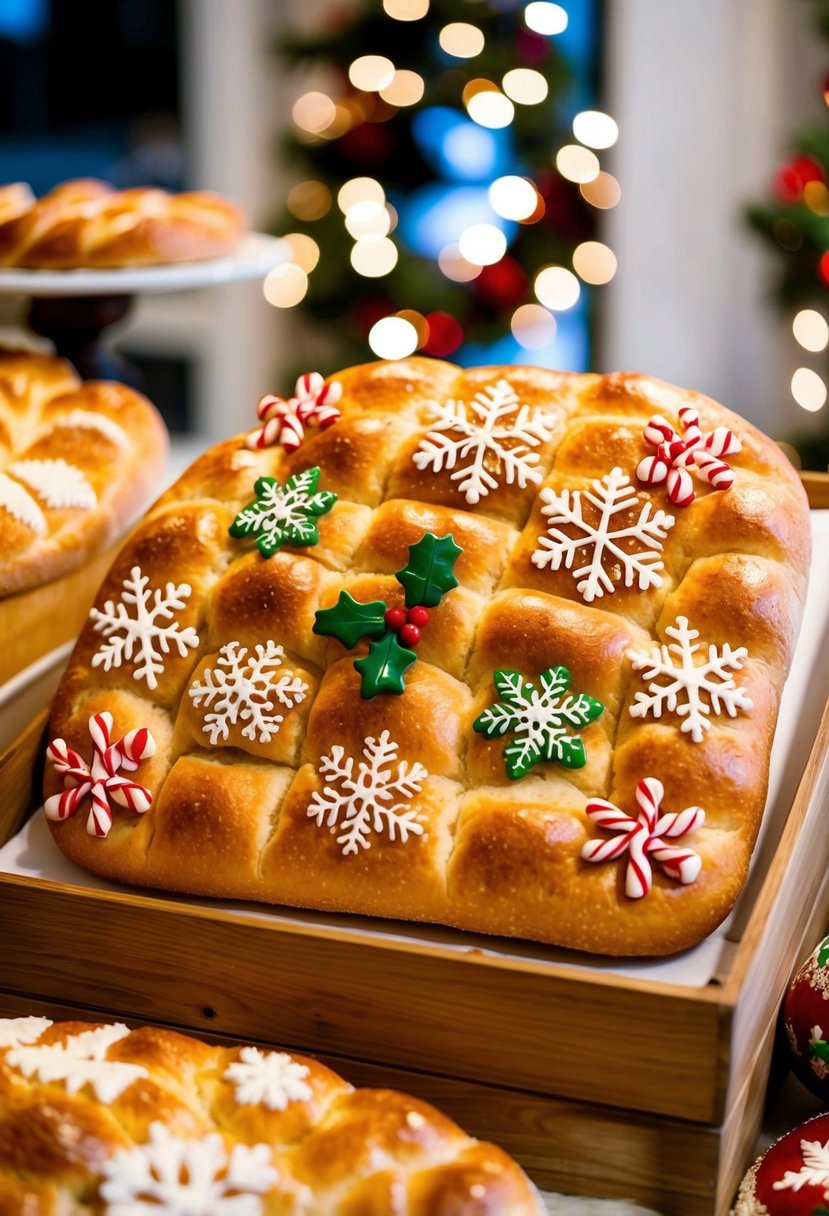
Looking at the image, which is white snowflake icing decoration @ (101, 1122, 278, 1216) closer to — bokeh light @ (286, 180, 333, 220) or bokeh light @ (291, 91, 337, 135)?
bokeh light @ (286, 180, 333, 220)

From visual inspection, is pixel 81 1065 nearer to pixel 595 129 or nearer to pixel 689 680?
pixel 689 680

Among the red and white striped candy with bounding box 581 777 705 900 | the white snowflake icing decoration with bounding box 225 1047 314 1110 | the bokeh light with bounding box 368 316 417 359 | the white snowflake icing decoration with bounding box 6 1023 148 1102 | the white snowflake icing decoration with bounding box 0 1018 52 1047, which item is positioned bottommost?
the bokeh light with bounding box 368 316 417 359

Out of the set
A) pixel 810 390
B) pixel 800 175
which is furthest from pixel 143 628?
pixel 810 390

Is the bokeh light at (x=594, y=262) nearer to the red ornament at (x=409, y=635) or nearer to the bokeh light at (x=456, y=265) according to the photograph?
the bokeh light at (x=456, y=265)

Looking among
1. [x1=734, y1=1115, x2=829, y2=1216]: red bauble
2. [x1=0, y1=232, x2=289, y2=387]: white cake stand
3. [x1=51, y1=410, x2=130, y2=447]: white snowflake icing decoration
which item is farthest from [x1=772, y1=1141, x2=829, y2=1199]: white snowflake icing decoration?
[x1=0, y1=232, x2=289, y2=387]: white cake stand

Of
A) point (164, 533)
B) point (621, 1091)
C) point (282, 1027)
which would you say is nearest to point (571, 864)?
point (621, 1091)

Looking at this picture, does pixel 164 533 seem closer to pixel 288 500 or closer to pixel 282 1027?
pixel 288 500
